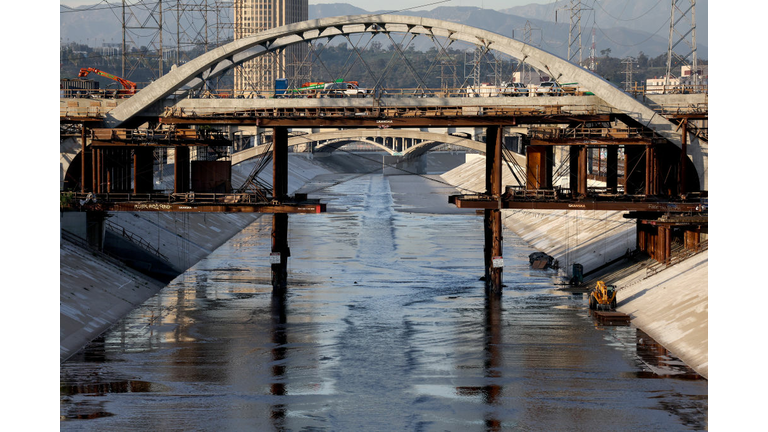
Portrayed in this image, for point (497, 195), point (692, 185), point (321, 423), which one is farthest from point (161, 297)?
point (692, 185)

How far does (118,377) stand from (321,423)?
12.7 m

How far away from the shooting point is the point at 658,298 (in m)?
62.4

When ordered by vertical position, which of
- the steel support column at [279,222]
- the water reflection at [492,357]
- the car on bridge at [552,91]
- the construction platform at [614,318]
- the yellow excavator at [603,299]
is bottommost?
the water reflection at [492,357]

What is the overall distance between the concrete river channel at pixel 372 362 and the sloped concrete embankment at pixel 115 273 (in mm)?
1414

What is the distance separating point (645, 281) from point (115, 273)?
126 ft

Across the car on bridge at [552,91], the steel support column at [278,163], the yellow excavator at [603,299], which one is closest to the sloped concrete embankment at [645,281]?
the yellow excavator at [603,299]

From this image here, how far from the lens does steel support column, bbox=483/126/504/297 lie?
241ft

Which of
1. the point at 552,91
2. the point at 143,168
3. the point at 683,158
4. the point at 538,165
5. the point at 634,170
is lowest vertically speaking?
the point at 634,170

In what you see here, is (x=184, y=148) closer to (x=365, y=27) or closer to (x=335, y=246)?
(x=365, y=27)

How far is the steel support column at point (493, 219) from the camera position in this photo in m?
73.3

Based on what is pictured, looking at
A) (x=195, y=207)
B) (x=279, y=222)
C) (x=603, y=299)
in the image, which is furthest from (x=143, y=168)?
(x=603, y=299)

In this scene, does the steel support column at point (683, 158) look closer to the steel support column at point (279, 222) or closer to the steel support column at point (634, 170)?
the steel support column at point (634, 170)

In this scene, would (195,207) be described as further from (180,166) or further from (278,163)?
(180,166)

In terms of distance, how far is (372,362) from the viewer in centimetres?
5059
